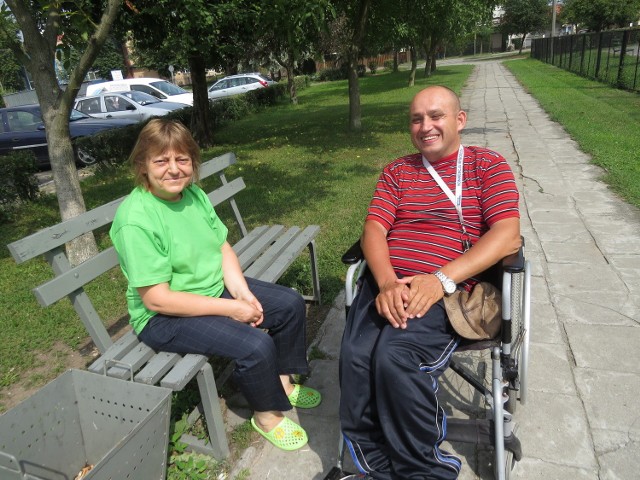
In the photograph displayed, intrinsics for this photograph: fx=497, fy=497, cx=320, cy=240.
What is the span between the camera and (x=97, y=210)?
269 cm

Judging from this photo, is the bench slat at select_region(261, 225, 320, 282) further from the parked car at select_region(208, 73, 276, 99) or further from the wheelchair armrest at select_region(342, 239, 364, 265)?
the parked car at select_region(208, 73, 276, 99)

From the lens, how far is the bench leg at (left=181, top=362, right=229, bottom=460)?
2211mm

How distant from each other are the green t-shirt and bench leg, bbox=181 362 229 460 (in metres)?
0.43

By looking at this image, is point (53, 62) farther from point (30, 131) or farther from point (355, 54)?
point (30, 131)

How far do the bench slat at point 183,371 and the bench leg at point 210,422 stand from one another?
0.04 metres

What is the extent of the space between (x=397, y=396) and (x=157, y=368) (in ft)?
3.38

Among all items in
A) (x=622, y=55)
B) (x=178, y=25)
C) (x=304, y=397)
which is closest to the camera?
(x=304, y=397)

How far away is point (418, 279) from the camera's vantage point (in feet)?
7.33

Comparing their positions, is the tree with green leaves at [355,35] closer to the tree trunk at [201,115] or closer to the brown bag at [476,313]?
the tree trunk at [201,115]

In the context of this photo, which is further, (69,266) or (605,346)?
(605,346)

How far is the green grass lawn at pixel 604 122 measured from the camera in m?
6.21

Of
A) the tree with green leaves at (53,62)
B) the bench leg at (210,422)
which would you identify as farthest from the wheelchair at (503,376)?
the tree with green leaves at (53,62)

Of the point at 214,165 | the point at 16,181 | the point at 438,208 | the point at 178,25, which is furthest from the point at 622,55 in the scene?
the point at 16,181

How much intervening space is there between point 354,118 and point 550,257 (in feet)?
24.5
